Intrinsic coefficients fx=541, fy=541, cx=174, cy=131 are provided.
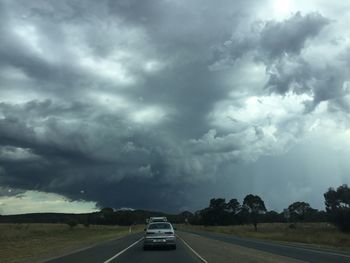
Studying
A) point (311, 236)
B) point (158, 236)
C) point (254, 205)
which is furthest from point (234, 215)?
point (158, 236)

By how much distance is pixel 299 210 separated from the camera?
191 meters

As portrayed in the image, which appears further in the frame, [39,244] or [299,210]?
[299,210]

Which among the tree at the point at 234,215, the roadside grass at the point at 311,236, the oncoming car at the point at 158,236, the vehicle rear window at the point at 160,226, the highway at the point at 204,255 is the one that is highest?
the tree at the point at 234,215

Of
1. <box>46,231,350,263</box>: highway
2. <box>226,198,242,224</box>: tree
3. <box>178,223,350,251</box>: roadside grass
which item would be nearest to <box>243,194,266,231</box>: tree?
<box>226,198,242,224</box>: tree

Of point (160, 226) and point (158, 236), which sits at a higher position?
point (160, 226)

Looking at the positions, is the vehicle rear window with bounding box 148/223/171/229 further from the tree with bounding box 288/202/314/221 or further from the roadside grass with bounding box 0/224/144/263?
the tree with bounding box 288/202/314/221

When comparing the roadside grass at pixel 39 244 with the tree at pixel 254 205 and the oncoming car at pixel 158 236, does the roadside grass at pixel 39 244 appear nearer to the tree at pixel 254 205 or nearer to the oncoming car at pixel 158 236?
the oncoming car at pixel 158 236

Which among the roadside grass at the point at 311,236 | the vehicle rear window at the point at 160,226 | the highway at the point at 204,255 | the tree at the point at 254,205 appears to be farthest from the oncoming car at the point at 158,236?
the tree at the point at 254,205

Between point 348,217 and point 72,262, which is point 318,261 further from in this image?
point 348,217

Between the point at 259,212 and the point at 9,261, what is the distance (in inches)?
6510

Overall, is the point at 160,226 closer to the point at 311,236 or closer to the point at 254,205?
the point at 311,236

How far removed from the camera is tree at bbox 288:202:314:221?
189 m

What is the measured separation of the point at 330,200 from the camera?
151 metres

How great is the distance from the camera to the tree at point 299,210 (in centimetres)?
18854
